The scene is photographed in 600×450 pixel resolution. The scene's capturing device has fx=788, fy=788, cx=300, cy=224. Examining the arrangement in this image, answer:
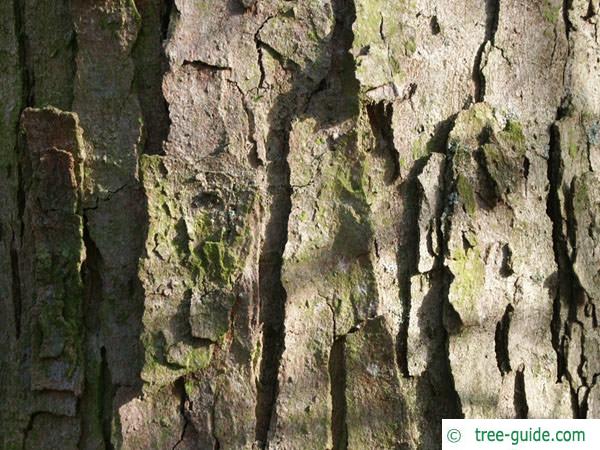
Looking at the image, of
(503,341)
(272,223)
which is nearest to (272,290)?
(272,223)

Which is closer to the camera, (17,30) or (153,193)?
(153,193)

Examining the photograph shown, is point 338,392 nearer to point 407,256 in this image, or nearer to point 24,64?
point 407,256

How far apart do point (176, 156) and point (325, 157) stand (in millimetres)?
213

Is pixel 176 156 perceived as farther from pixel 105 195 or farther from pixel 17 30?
pixel 17 30

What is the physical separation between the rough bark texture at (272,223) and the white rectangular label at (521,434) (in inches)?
0.7

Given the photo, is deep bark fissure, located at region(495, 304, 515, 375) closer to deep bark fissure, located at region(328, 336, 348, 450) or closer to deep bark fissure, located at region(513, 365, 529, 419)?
deep bark fissure, located at region(513, 365, 529, 419)

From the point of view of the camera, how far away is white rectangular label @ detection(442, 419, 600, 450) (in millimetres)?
1187

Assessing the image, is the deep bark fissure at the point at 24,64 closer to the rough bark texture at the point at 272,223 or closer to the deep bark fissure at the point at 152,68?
the rough bark texture at the point at 272,223

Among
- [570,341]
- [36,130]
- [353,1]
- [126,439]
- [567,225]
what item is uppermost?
[353,1]

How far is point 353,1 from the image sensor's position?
3.76 feet

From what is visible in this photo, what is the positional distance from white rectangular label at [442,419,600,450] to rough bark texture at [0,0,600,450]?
2 cm

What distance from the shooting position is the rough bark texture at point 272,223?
3.67 feet

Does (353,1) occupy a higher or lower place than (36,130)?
higher

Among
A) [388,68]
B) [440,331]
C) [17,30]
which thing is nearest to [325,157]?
[388,68]
